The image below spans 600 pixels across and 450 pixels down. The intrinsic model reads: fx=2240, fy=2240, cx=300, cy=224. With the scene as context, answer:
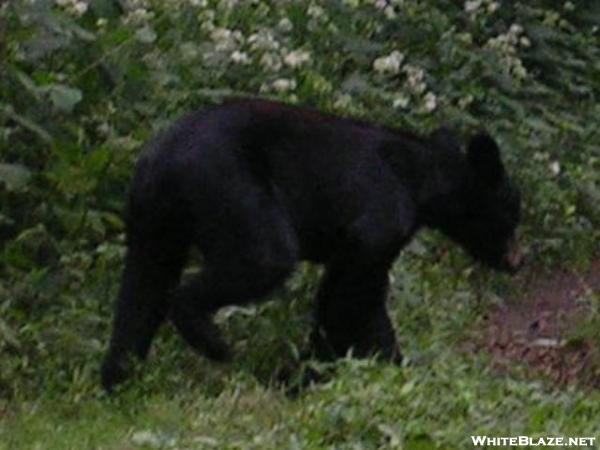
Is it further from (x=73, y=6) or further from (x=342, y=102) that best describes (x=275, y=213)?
(x=342, y=102)

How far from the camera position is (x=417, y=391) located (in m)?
8.22

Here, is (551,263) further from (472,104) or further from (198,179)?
(198,179)

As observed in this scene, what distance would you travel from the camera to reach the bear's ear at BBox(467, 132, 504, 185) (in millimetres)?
10070

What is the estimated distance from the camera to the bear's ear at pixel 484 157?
10070mm

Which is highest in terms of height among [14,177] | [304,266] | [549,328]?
[14,177]

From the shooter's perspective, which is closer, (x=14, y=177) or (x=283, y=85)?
(x=14, y=177)

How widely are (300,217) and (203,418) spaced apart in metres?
1.21

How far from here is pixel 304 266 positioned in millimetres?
10500

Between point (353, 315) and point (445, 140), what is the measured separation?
0.99 m

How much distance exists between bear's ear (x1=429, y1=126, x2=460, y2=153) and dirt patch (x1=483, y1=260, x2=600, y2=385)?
102 centimetres

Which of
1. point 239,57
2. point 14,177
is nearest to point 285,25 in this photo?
point 239,57

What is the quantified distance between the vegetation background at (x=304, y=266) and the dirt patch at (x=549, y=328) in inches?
2.4

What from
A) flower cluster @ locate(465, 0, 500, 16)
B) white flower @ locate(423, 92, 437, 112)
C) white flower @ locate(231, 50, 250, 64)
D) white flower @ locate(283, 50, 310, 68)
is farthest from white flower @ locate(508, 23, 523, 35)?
white flower @ locate(231, 50, 250, 64)

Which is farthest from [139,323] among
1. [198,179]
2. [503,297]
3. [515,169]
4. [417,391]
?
[515,169]
